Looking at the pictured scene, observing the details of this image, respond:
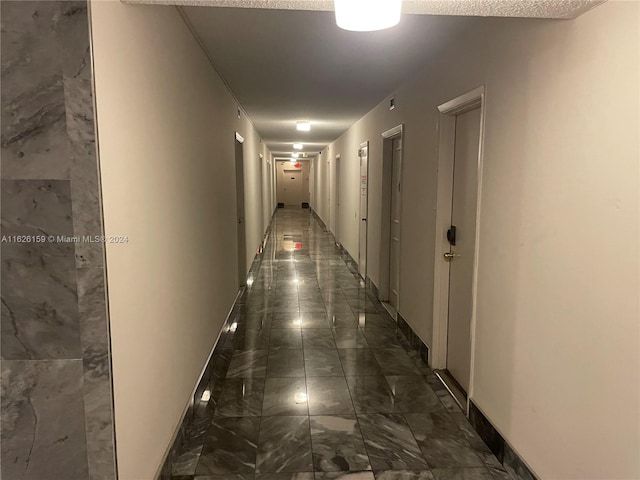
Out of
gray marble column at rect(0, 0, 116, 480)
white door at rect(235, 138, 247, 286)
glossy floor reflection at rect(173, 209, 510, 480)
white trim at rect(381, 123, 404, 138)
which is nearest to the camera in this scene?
gray marble column at rect(0, 0, 116, 480)

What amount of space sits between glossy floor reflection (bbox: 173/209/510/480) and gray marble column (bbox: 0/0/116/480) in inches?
40.0

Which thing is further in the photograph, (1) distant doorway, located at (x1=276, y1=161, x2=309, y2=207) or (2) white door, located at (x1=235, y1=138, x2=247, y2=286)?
(1) distant doorway, located at (x1=276, y1=161, x2=309, y2=207)

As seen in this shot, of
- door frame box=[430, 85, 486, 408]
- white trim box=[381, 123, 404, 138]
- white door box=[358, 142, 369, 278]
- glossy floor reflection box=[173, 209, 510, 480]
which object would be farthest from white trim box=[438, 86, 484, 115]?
white door box=[358, 142, 369, 278]

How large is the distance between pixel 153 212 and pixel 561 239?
1.86 metres

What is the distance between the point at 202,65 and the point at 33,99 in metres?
2.03

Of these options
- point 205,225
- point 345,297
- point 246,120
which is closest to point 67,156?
point 205,225

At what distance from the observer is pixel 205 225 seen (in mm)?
3314

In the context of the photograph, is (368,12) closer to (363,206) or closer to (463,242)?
(463,242)

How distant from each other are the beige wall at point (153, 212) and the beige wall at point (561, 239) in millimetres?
1820

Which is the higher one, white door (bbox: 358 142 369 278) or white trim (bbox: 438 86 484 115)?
white trim (bbox: 438 86 484 115)

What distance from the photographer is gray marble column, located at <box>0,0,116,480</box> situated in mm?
1361

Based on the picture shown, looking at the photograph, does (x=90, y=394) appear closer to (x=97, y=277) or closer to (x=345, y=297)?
(x=97, y=277)

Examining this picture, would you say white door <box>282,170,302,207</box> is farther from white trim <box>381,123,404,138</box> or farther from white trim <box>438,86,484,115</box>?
white trim <box>438,86,484,115</box>

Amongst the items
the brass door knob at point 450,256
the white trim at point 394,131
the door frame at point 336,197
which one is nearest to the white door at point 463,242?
the brass door knob at point 450,256
